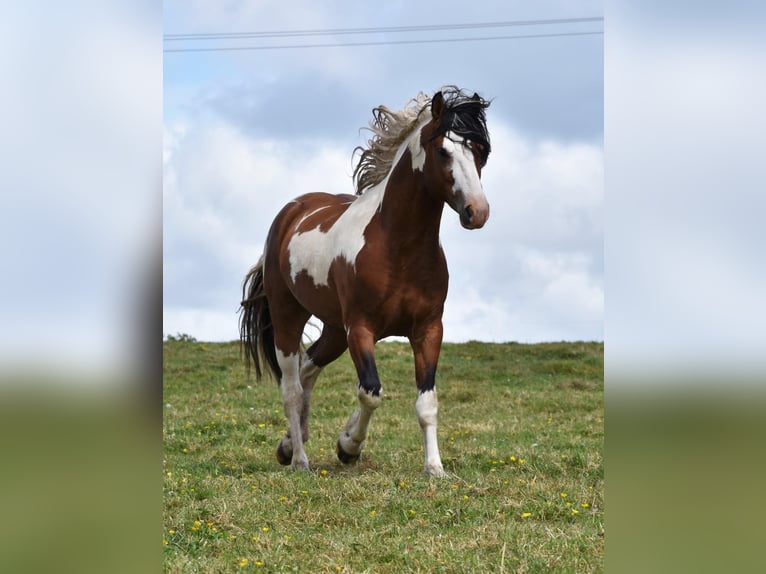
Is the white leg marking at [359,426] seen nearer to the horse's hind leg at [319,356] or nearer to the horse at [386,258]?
the horse at [386,258]

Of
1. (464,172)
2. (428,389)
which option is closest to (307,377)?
(428,389)

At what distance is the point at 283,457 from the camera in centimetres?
750

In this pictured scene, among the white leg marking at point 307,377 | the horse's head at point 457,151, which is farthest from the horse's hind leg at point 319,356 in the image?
the horse's head at point 457,151

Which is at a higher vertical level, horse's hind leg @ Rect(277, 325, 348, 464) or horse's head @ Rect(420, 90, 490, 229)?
horse's head @ Rect(420, 90, 490, 229)

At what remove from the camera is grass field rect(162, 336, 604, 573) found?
415 centimetres

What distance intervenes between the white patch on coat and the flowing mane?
0.20m

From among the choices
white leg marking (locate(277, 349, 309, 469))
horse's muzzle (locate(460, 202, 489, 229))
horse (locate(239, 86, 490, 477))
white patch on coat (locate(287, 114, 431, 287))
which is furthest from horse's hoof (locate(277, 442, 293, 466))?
horse's muzzle (locate(460, 202, 489, 229))

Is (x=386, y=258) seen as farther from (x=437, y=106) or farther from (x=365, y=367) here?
(x=437, y=106)

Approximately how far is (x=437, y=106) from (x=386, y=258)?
3.95ft

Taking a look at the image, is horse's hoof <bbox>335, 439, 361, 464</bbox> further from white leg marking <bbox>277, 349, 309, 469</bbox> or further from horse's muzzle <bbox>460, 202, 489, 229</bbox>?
horse's muzzle <bbox>460, 202, 489, 229</bbox>
